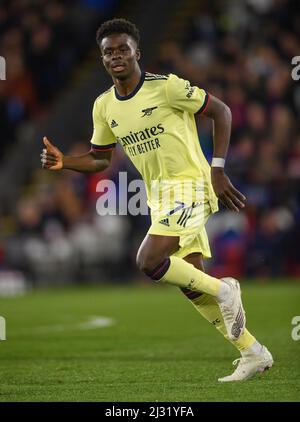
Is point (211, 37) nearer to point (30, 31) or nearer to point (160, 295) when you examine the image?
point (30, 31)

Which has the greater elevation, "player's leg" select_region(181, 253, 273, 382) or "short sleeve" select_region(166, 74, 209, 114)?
"short sleeve" select_region(166, 74, 209, 114)

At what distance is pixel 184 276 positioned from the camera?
6980 millimetres

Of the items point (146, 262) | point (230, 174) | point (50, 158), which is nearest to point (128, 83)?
point (50, 158)

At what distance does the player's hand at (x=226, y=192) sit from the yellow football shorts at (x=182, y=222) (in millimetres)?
272

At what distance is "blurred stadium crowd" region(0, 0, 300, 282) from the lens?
53.6 feet

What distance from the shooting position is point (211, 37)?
1916 centimetres

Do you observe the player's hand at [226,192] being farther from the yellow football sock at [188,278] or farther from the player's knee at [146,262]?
the player's knee at [146,262]

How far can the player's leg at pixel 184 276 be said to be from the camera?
6977mm

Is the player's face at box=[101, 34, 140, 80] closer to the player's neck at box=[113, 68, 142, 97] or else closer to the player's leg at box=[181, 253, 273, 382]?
the player's neck at box=[113, 68, 142, 97]

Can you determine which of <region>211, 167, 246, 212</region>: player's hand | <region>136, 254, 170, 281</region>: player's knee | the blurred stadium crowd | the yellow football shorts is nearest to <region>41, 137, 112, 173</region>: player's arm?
the yellow football shorts

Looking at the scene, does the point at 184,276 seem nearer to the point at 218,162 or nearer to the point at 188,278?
the point at 188,278

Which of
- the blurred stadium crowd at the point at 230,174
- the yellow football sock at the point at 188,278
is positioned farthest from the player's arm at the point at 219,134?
the blurred stadium crowd at the point at 230,174

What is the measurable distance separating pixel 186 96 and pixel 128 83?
1.32 ft

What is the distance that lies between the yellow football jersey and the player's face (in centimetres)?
20
